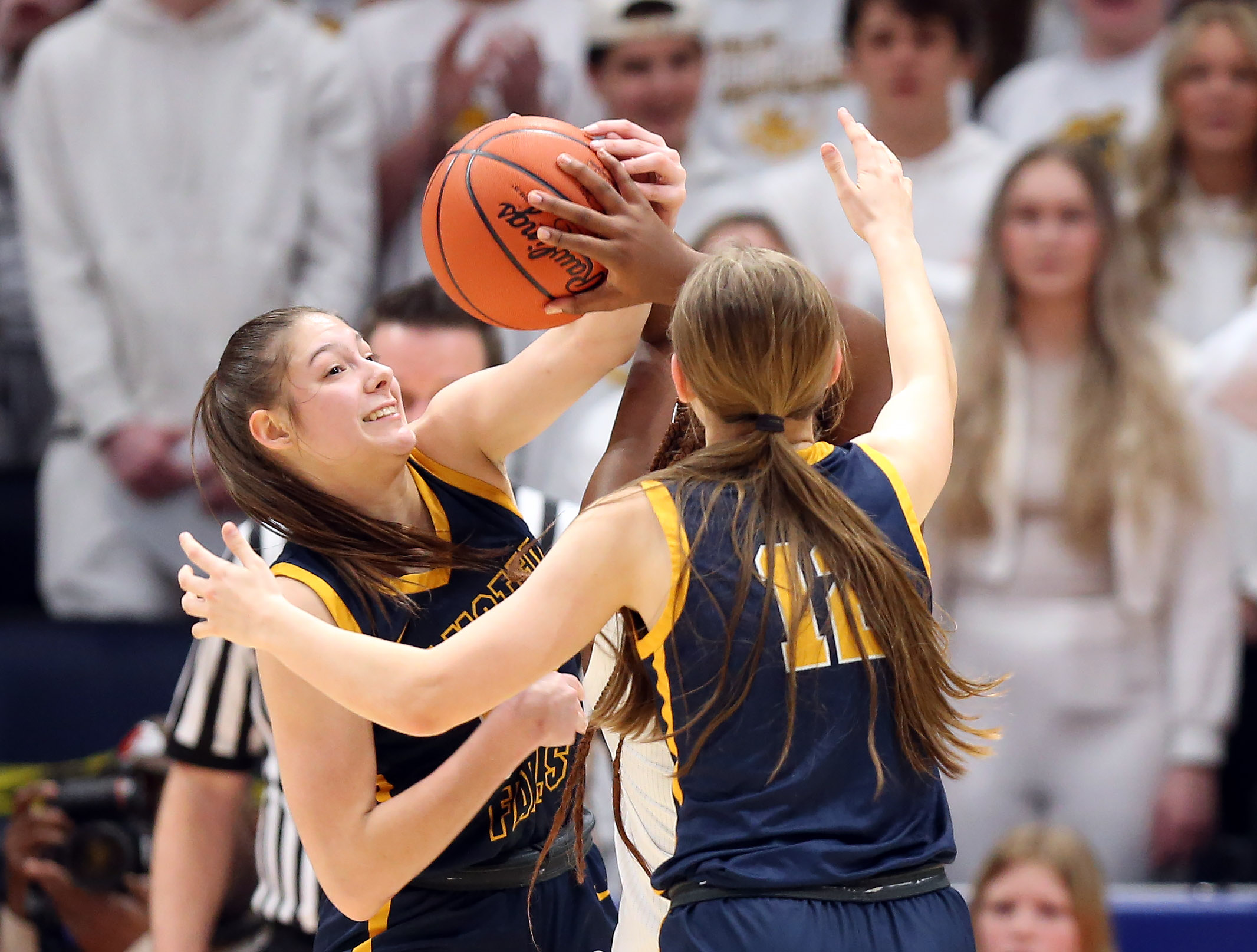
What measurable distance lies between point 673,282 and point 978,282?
2808 mm

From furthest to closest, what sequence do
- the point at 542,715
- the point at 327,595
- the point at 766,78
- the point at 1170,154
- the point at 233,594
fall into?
the point at 766,78, the point at 1170,154, the point at 327,595, the point at 542,715, the point at 233,594

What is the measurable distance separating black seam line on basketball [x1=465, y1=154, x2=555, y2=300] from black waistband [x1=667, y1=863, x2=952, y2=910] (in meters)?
0.91

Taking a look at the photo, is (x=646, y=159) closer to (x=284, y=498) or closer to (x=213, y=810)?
(x=284, y=498)

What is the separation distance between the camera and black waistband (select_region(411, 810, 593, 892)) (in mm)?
2441

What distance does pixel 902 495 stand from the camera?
2104mm

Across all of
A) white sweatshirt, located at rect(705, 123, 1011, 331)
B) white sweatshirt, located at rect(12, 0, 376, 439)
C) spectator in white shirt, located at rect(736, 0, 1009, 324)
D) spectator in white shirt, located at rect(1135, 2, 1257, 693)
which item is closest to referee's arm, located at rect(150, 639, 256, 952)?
white sweatshirt, located at rect(12, 0, 376, 439)

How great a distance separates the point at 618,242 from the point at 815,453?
51cm

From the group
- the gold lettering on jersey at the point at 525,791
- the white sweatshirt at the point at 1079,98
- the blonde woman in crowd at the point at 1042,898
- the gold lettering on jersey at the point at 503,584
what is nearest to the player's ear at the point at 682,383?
the gold lettering on jersey at the point at 503,584

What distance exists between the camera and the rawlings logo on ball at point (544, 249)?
7.95 feet

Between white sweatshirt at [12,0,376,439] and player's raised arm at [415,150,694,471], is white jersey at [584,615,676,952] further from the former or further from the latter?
white sweatshirt at [12,0,376,439]

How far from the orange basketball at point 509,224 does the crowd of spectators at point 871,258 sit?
7.52ft

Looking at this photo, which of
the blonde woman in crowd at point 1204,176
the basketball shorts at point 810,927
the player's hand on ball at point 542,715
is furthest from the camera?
the blonde woman in crowd at point 1204,176

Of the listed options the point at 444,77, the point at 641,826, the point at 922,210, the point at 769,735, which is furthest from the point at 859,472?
the point at 444,77

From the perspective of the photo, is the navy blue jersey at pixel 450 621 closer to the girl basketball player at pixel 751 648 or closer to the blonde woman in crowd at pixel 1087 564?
the girl basketball player at pixel 751 648
